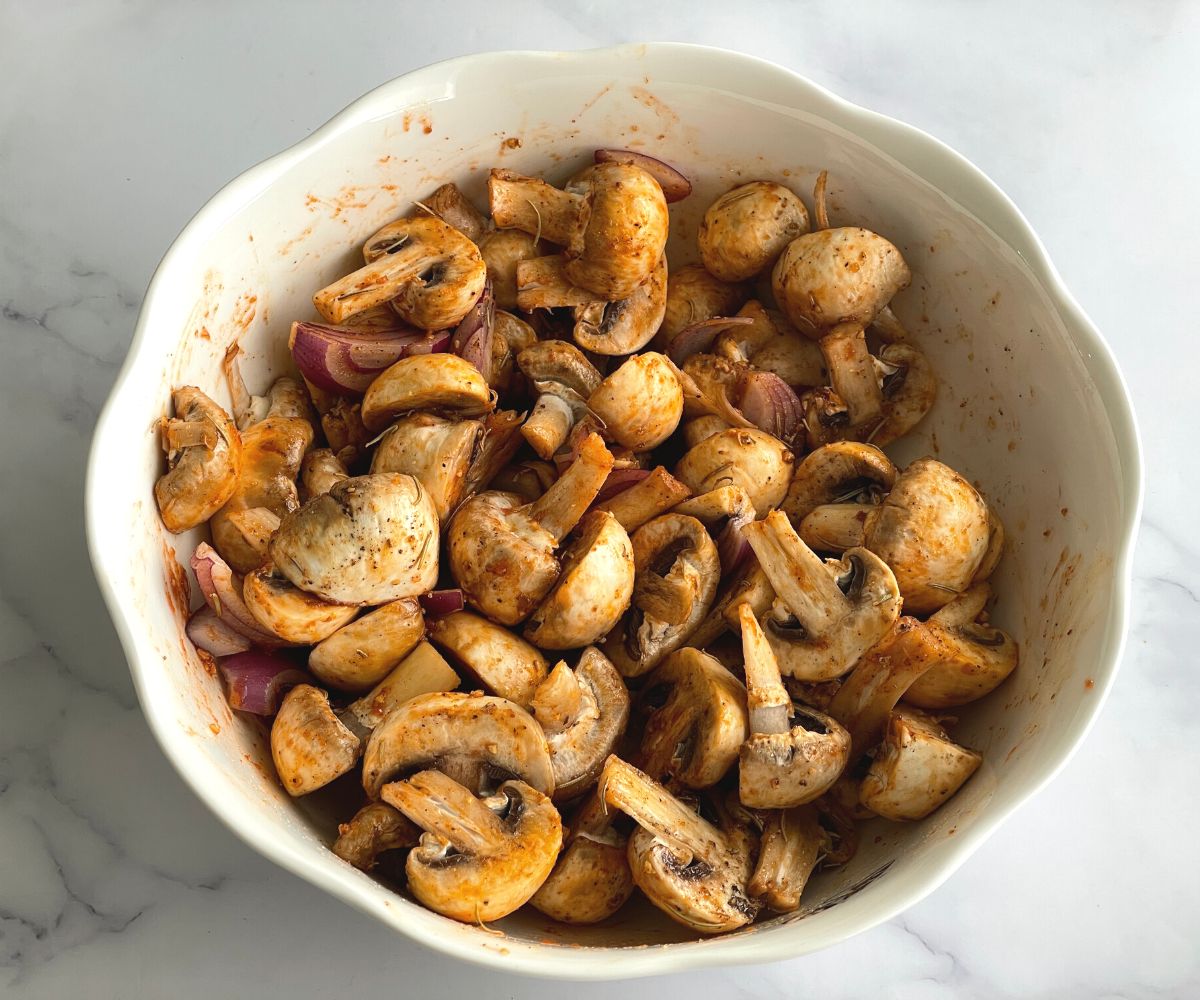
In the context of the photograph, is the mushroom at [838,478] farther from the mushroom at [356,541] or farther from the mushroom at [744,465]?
the mushroom at [356,541]

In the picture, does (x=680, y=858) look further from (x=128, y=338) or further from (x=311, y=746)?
(x=128, y=338)

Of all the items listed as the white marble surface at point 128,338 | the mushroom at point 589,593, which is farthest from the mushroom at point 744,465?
the white marble surface at point 128,338

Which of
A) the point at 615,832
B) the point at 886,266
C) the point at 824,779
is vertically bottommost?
the point at 615,832

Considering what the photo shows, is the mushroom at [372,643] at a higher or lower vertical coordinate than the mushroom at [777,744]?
lower

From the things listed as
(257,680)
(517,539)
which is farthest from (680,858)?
(257,680)

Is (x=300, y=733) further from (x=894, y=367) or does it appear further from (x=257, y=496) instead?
(x=894, y=367)

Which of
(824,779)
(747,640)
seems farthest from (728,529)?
(824,779)
